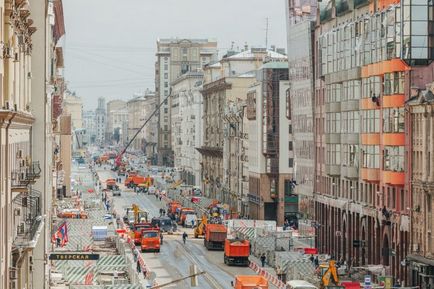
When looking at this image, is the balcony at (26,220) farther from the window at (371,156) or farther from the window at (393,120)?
the window at (371,156)

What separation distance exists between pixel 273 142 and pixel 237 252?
4286 centimetres

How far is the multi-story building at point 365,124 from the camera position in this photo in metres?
72.9

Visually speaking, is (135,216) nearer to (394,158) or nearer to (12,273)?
(394,158)

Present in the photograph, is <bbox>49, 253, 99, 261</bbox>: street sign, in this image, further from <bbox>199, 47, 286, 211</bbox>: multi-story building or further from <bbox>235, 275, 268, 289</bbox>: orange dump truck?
<bbox>199, 47, 286, 211</bbox>: multi-story building

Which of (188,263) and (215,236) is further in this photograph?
(215,236)

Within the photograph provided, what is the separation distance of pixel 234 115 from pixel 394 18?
82.8 metres

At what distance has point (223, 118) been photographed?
169750mm

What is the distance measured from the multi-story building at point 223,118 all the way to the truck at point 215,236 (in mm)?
51179

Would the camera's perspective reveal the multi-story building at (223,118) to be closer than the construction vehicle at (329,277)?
No

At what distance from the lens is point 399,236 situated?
7306 cm

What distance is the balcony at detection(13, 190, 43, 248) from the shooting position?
34188 mm

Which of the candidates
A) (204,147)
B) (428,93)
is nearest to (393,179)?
(428,93)

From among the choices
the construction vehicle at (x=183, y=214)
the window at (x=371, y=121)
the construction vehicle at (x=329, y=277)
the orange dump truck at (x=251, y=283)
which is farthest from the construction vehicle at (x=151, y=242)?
the orange dump truck at (x=251, y=283)

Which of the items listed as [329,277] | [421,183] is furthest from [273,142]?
[329,277]
